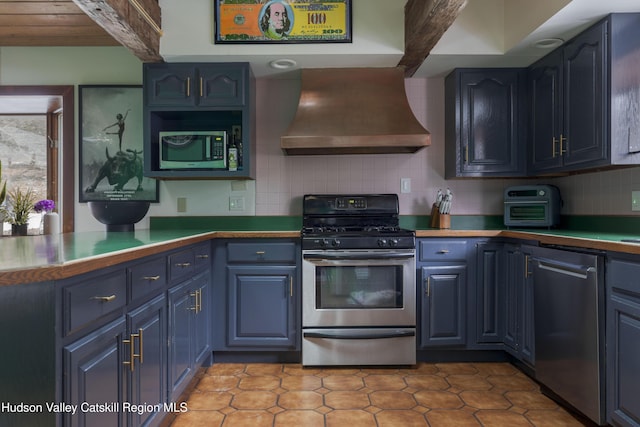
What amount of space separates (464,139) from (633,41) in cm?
103

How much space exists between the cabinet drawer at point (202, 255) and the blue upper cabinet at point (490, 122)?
6.11 ft

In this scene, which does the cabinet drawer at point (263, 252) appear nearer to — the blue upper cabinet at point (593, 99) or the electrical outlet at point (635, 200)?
the blue upper cabinet at point (593, 99)

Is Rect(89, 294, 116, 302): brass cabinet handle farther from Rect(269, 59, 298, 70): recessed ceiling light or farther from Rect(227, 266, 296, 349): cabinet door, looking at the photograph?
Rect(269, 59, 298, 70): recessed ceiling light

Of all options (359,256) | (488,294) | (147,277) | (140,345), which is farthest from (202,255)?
(488,294)

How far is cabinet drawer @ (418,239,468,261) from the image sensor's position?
2.38 metres

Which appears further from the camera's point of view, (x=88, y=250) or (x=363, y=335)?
(x=363, y=335)

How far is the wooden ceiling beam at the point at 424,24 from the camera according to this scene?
75.6 inches

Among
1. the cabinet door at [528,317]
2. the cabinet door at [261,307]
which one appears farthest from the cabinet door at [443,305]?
the cabinet door at [261,307]

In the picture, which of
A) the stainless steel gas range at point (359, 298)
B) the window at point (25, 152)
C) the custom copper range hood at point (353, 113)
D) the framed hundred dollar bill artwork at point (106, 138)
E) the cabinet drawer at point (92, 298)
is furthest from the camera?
the window at point (25, 152)

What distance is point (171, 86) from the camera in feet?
8.09

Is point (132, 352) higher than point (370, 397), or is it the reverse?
point (132, 352)

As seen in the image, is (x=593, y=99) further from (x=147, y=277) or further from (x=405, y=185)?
(x=147, y=277)

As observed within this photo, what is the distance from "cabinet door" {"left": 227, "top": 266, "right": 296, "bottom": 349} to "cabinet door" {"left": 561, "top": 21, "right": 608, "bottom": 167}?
1874 mm

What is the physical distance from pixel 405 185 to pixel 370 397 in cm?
160
